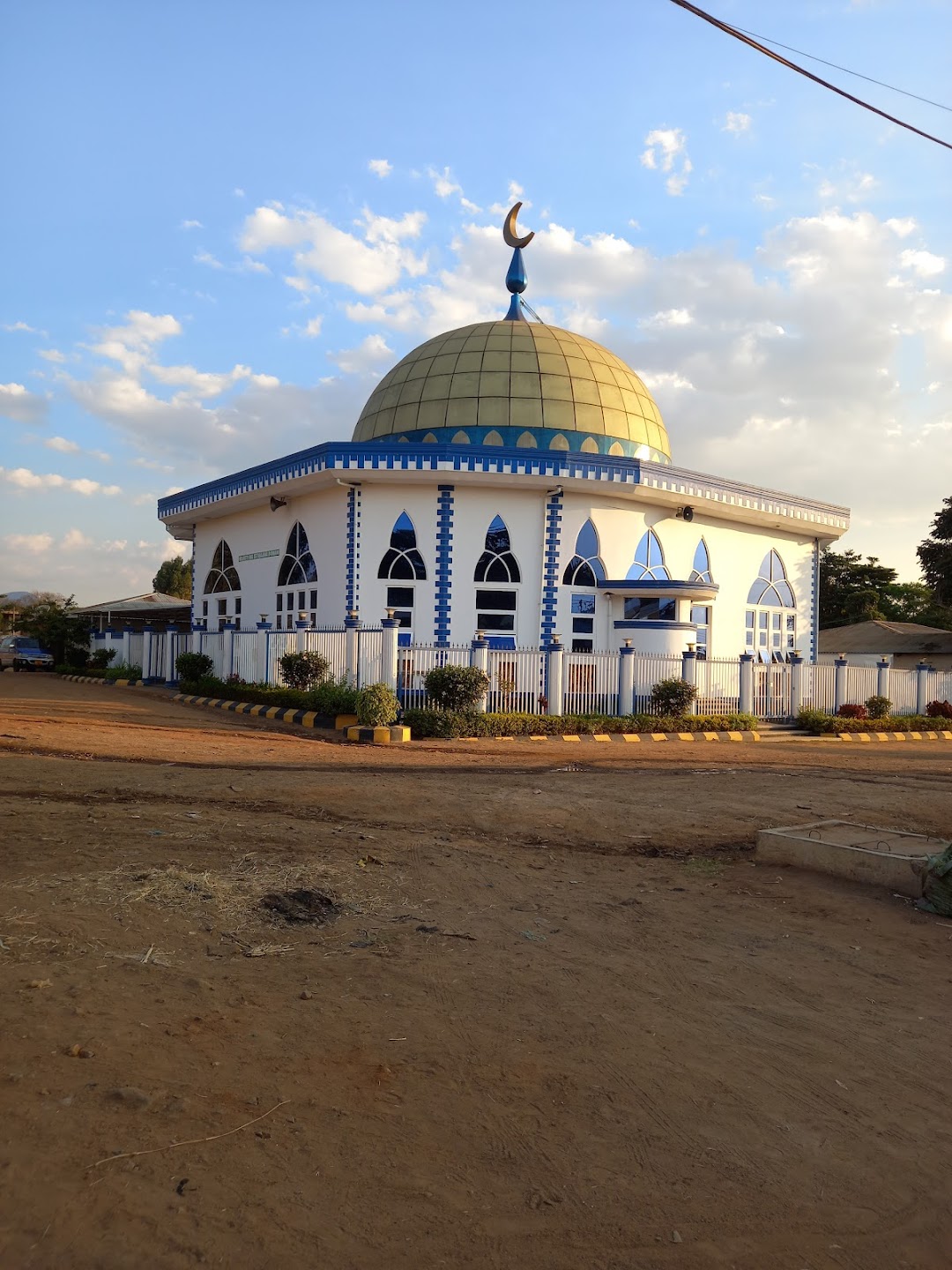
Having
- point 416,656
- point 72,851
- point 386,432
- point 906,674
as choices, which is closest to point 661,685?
point 416,656

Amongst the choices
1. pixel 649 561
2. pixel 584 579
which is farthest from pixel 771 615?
pixel 584 579

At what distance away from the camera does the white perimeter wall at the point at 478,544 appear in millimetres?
20234

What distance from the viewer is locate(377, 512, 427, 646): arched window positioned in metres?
20.3

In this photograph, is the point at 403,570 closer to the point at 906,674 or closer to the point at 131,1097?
the point at 906,674

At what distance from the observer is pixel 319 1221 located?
2.51m

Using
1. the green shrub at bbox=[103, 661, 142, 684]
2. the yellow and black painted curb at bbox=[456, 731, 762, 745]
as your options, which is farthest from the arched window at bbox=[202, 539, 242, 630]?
the yellow and black painted curb at bbox=[456, 731, 762, 745]

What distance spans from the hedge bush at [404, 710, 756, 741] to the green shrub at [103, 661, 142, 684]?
1194 centimetres

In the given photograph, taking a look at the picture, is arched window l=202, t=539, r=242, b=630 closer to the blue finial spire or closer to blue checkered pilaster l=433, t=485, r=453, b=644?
blue checkered pilaster l=433, t=485, r=453, b=644

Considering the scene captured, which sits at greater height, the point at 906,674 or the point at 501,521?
the point at 501,521

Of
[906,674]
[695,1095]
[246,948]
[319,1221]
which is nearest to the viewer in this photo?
[319,1221]

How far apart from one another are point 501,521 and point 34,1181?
18.6 meters

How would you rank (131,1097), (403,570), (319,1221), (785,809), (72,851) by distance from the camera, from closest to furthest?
(319,1221)
(131,1097)
(72,851)
(785,809)
(403,570)

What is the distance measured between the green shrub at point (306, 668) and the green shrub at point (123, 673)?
9.05 m

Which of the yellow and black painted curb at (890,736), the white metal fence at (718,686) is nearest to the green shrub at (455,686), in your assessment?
the white metal fence at (718,686)
